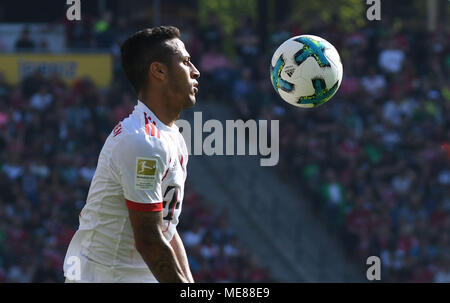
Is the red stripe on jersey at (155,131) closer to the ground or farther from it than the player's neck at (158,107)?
closer to the ground

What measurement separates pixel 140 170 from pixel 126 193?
0.16 meters

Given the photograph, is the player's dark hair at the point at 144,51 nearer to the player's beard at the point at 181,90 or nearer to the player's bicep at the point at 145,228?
the player's beard at the point at 181,90

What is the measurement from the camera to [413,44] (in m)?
20.4

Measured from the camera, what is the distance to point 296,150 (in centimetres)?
1780

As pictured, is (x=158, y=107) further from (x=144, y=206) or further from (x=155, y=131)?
(x=144, y=206)

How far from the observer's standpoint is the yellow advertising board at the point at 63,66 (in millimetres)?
18922

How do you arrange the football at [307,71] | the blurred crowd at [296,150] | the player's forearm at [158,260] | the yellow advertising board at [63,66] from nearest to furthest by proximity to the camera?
the player's forearm at [158,260] → the football at [307,71] → the blurred crowd at [296,150] → the yellow advertising board at [63,66]

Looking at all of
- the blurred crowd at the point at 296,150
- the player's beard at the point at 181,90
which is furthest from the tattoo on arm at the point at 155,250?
the blurred crowd at the point at 296,150

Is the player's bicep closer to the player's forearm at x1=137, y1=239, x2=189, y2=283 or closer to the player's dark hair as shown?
the player's forearm at x1=137, y1=239, x2=189, y2=283

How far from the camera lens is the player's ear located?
550 cm

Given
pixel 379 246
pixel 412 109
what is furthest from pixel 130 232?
pixel 412 109

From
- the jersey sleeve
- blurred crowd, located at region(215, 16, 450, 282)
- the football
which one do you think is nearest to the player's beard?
the jersey sleeve

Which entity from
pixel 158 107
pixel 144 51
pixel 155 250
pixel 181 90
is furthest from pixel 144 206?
pixel 144 51
